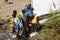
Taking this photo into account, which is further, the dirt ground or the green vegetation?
the dirt ground

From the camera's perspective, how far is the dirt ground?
14.6 m

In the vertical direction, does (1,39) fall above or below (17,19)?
below

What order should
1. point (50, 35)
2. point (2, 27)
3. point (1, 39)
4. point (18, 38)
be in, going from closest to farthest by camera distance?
point (50, 35)
point (18, 38)
point (1, 39)
point (2, 27)

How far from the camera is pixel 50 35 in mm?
9523

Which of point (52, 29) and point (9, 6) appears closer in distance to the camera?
point (52, 29)

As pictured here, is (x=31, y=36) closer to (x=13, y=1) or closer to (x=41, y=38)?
(x=41, y=38)

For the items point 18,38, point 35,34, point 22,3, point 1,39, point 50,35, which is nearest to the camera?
point 50,35

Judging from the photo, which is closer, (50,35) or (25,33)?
(50,35)

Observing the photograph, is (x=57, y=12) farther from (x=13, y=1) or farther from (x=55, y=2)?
(x=13, y=1)

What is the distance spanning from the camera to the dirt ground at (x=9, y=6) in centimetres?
1465

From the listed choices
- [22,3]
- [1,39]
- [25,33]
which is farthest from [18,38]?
[22,3]

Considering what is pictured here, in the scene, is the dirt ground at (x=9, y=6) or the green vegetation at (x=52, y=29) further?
the dirt ground at (x=9, y=6)

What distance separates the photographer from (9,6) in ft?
50.4

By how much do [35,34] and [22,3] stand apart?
5505 mm
